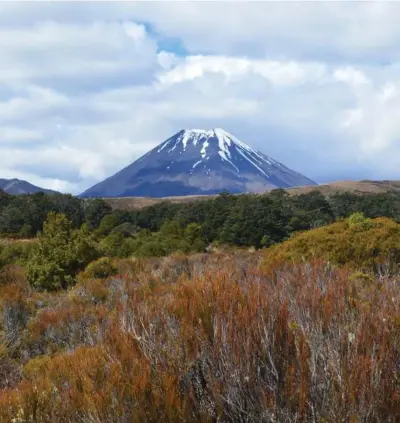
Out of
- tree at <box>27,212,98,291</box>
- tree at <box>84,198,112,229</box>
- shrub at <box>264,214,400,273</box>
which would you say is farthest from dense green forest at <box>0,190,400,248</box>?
shrub at <box>264,214,400,273</box>

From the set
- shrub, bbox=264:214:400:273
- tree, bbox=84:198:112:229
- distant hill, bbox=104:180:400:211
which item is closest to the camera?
shrub, bbox=264:214:400:273

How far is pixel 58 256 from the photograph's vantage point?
65.8 ft

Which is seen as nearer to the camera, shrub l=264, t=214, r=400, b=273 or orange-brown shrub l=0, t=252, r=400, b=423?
orange-brown shrub l=0, t=252, r=400, b=423

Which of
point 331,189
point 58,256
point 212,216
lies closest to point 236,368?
point 58,256

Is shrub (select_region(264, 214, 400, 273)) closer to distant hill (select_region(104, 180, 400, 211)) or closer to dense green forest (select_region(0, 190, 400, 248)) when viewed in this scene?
dense green forest (select_region(0, 190, 400, 248))

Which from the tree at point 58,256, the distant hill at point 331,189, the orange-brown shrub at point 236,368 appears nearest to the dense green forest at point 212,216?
the tree at point 58,256

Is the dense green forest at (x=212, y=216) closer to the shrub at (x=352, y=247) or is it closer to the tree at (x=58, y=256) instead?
the tree at (x=58, y=256)

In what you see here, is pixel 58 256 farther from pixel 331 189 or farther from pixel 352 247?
pixel 331 189

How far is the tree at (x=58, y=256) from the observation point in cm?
1928

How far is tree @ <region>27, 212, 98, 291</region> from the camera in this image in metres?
19.3

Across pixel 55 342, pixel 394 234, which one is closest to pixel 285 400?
pixel 55 342

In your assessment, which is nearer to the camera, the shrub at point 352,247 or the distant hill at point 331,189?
the shrub at point 352,247

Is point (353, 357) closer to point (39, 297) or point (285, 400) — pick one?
point (285, 400)

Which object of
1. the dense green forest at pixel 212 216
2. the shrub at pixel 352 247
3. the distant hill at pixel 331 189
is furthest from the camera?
the distant hill at pixel 331 189
